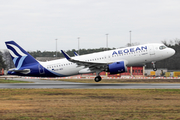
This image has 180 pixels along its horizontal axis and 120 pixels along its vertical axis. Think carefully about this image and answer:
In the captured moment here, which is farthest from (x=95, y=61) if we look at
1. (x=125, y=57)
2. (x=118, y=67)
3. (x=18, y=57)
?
(x=18, y=57)

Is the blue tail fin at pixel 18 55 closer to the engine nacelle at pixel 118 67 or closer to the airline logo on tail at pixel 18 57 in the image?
the airline logo on tail at pixel 18 57

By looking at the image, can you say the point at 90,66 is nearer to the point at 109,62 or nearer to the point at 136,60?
the point at 109,62

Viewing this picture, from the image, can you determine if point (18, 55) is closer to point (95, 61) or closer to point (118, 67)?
point (95, 61)

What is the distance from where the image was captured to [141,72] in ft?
275

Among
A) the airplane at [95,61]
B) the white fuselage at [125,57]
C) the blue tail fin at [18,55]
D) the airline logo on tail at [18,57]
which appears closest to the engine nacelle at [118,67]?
the airplane at [95,61]

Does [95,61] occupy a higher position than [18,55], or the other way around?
[18,55]

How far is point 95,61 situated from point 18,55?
12101 mm

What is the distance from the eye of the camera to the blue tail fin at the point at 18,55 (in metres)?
39.8

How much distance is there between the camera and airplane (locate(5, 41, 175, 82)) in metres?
38.5

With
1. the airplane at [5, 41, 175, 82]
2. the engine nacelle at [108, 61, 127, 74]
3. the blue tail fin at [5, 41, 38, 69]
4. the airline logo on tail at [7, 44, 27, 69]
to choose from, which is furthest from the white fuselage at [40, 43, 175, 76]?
the airline logo on tail at [7, 44, 27, 69]

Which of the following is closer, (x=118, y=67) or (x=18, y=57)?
(x=118, y=67)

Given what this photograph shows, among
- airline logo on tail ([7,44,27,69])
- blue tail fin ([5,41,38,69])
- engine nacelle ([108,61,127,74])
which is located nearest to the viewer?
engine nacelle ([108,61,127,74])

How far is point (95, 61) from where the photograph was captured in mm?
39844

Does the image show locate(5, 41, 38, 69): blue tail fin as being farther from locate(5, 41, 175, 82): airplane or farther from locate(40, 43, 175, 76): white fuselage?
locate(40, 43, 175, 76): white fuselage
